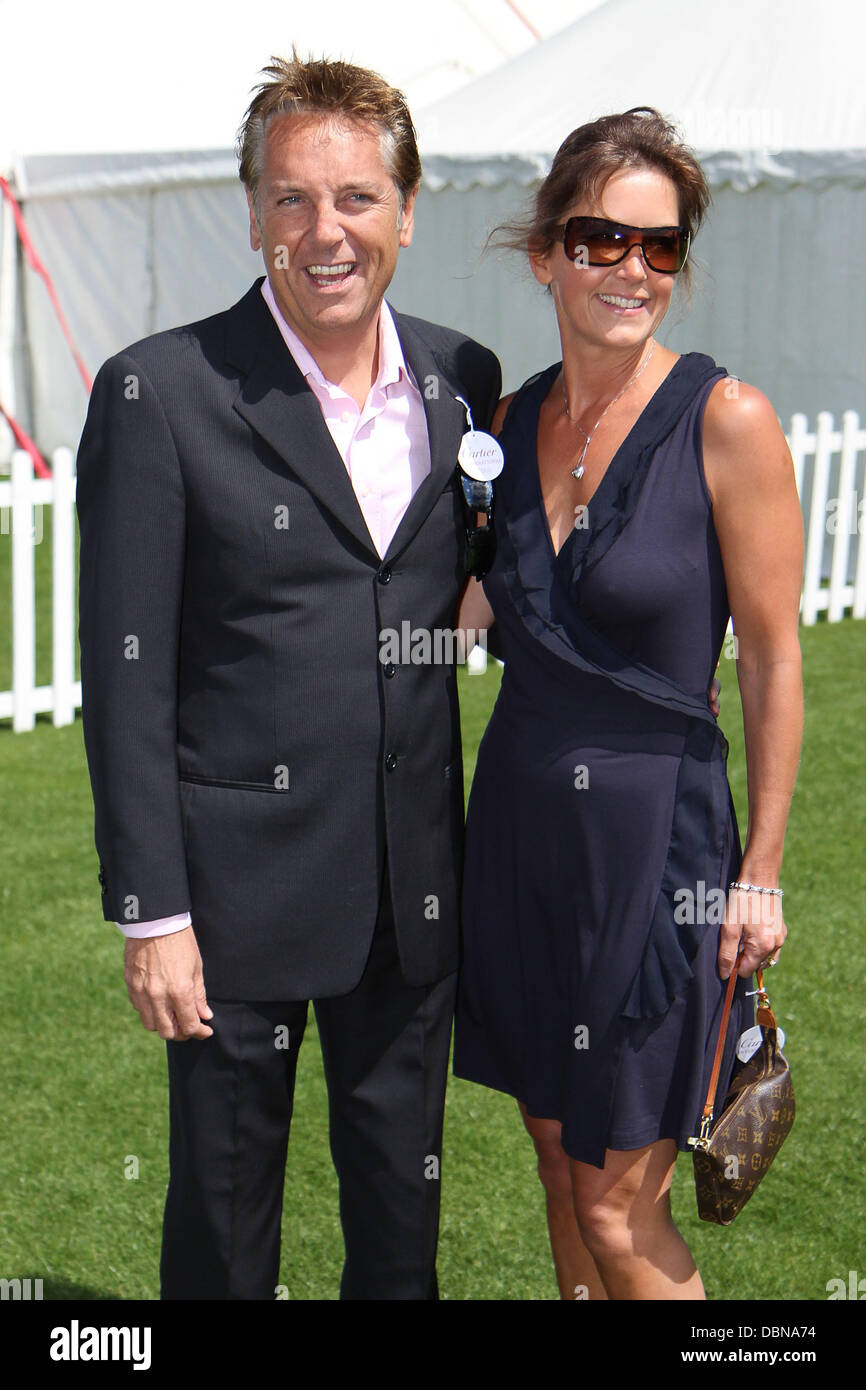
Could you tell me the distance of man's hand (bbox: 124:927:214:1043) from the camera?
246cm

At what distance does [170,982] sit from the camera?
246 centimetres

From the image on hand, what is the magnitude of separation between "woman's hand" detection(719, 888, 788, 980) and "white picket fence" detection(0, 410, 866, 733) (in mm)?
3660

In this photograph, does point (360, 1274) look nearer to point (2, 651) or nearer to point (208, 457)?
point (208, 457)

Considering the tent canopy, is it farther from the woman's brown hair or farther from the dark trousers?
the dark trousers

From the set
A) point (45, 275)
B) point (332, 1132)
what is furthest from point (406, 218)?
point (45, 275)

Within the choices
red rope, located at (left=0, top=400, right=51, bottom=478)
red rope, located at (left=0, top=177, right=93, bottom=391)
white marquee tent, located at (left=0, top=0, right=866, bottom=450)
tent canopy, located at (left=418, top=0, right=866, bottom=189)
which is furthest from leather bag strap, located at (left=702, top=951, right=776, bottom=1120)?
red rope, located at (left=0, top=177, right=93, bottom=391)

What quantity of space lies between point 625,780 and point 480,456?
63 cm

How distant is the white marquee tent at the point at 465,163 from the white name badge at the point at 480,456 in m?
4.69

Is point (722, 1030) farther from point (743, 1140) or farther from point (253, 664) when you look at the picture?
point (253, 664)

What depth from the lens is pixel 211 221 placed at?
1363 centimetres

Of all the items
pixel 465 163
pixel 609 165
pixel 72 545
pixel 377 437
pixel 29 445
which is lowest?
pixel 72 545

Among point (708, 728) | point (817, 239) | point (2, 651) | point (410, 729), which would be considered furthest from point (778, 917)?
point (817, 239)

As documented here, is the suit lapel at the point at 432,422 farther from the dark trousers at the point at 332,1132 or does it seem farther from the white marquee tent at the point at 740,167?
the white marquee tent at the point at 740,167

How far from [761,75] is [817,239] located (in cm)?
147
